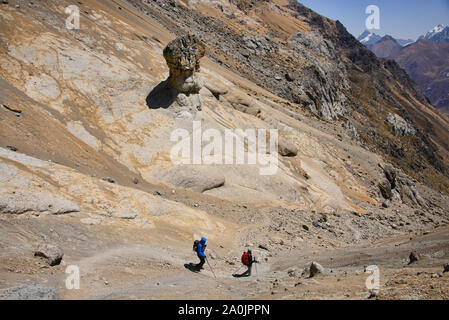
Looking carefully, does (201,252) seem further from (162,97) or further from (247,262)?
(162,97)

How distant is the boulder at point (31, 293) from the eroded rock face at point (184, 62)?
18492mm

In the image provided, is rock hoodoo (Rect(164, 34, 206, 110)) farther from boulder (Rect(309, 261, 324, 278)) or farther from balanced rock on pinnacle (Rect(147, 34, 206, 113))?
boulder (Rect(309, 261, 324, 278))

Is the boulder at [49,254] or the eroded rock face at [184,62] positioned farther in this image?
the eroded rock face at [184,62]

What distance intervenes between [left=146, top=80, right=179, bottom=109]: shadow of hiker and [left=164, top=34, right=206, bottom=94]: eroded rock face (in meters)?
0.42

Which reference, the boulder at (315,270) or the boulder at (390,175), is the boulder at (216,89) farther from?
the boulder at (315,270)

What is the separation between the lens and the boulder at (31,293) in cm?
726

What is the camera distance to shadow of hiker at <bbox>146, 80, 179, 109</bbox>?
80.0ft

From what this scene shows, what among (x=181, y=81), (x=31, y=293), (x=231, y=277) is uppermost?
(x=181, y=81)

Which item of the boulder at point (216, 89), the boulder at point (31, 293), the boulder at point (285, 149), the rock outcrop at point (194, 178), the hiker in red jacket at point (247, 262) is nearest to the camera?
the boulder at point (31, 293)

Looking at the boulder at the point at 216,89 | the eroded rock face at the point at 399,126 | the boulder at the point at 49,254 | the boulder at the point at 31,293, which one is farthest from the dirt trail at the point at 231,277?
the eroded rock face at the point at 399,126

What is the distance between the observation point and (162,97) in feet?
81.5

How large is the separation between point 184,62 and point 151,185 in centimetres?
966

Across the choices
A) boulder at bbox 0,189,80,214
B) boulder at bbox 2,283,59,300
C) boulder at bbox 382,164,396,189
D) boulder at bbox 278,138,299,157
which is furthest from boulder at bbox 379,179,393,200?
boulder at bbox 2,283,59,300

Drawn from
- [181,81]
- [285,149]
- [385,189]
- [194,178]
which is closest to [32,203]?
[194,178]
